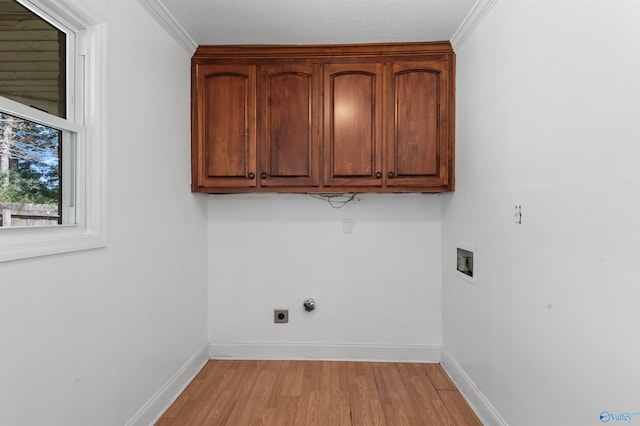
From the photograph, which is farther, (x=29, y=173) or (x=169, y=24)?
(x=169, y=24)

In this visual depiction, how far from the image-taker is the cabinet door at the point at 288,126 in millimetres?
2605

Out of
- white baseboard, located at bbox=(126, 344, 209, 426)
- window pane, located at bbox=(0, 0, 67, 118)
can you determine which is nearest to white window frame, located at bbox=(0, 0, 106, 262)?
window pane, located at bbox=(0, 0, 67, 118)

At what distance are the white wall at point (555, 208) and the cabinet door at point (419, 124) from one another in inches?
11.9

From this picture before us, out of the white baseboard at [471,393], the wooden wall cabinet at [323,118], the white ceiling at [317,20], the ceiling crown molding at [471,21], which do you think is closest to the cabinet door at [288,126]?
the wooden wall cabinet at [323,118]

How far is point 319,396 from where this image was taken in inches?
90.7

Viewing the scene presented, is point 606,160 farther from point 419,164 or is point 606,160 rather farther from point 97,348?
point 97,348

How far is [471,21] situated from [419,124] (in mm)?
684

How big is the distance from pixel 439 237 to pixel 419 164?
667 mm

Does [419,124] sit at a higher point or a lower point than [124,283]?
higher

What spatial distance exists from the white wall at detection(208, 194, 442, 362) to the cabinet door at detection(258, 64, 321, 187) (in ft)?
1.15

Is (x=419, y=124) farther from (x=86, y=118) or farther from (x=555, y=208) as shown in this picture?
(x=86, y=118)

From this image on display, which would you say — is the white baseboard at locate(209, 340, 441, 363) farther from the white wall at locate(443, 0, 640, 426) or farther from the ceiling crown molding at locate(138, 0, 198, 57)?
the ceiling crown molding at locate(138, 0, 198, 57)

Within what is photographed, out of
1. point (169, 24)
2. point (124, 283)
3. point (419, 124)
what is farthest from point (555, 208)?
point (169, 24)

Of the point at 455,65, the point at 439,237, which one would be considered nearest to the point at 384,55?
the point at 455,65
